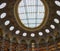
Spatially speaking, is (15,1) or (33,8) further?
(33,8)

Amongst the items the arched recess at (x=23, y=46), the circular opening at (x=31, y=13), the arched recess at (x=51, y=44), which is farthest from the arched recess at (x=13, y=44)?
the arched recess at (x=51, y=44)

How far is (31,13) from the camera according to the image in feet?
111

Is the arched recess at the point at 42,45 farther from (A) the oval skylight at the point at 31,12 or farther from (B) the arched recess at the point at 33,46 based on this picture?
(A) the oval skylight at the point at 31,12

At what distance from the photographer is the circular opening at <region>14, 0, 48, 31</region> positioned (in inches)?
1210

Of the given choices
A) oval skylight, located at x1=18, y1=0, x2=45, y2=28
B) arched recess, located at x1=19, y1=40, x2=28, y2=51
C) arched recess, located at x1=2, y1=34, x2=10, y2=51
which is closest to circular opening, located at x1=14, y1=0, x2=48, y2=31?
oval skylight, located at x1=18, y1=0, x2=45, y2=28

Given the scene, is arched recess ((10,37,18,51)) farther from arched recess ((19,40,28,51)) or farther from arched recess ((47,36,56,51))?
arched recess ((47,36,56,51))

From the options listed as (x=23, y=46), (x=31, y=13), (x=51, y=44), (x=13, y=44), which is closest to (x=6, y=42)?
(x=13, y=44)

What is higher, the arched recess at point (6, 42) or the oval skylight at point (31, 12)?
the oval skylight at point (31, 12)

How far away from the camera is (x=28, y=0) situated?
3052 centimetres

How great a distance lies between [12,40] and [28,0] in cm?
676

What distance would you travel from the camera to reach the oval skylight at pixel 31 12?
31.2 meters

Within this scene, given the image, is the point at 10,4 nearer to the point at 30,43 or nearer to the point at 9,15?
the point at 9,15

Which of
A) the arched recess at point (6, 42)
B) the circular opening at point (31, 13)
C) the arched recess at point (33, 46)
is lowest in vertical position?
the arched recess at point (33, 46)

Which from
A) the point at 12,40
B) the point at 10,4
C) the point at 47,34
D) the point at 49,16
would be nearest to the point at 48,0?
the point at 49,16
